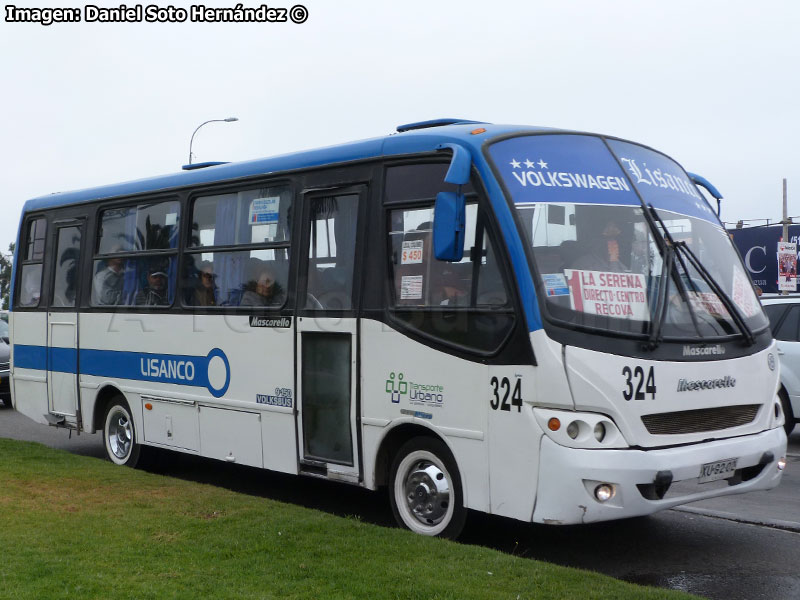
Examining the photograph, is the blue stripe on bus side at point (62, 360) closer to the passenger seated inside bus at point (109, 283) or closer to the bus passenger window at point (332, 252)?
the passenger seated inside bus at point (109, 283)

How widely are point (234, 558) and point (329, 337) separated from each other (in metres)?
2.27

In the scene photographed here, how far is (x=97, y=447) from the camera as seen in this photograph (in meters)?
13.2

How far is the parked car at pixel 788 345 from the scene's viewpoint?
12.4 metres

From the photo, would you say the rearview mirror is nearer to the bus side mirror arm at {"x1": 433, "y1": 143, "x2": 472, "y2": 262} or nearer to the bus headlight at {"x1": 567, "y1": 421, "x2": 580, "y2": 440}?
the bus side mirror arm at {"x1": 433, "y1": 143, "x2": 472, "y2": 262}

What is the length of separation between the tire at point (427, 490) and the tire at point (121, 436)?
4307 millimetres

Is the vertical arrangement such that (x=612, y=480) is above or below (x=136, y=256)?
below

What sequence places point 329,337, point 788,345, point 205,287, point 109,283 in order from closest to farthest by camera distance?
point 329,337, point 205,287, point 109,283, point 788,345

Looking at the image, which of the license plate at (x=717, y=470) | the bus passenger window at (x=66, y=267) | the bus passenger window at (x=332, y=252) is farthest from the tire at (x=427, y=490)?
the bus passenger window at (x=66, y=267)

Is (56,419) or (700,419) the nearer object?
(700,419)

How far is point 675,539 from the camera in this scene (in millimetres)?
7480

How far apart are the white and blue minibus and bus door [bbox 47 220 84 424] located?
7.40 feet

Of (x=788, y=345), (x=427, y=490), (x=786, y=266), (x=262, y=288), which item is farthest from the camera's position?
(x=786, y=266)

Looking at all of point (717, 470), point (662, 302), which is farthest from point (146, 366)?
point (717, 470)

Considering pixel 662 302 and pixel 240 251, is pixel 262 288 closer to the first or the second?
pixel 240 251
